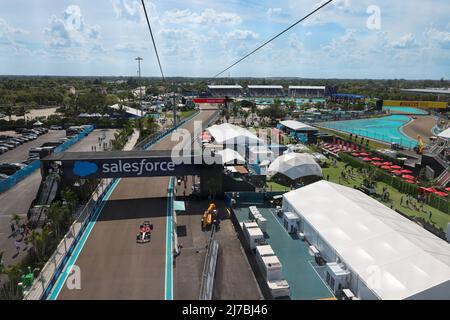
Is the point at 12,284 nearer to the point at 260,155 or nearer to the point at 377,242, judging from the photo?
the point at 377,242

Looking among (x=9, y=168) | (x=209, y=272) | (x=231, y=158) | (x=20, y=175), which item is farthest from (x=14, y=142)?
(x=209, y=272)

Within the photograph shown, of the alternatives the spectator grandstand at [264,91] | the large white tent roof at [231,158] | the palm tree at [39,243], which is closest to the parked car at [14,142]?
the large white tent roof at [231,158]

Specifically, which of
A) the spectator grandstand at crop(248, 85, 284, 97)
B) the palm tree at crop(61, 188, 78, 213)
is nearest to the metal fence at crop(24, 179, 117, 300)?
the palm tree at crop(61, 188, 78, 213)

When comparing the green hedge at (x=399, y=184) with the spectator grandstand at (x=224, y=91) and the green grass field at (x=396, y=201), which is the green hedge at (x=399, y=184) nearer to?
the green grass field at (x=396, y=201)

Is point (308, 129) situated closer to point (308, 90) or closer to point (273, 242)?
point (273, 242)

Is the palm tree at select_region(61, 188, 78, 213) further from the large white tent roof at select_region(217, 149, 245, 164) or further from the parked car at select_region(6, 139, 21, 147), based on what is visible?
the parked car at select_region(6, 139, 21, 147)
